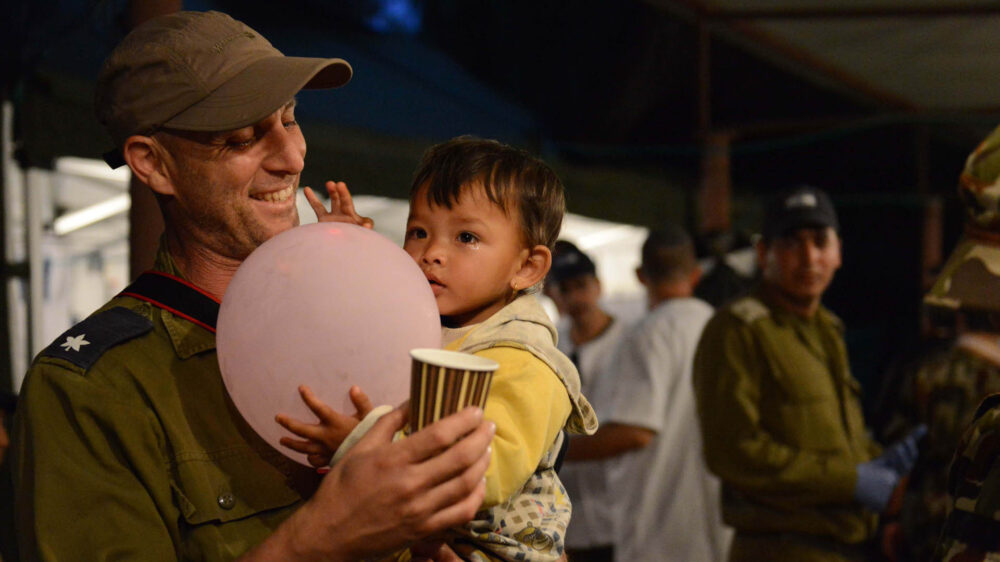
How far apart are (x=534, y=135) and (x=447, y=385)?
4448mm

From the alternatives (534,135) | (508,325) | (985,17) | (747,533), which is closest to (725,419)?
(747,533)

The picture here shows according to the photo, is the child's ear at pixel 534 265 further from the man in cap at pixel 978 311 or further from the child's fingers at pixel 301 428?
the man in cap at pixel 978 311

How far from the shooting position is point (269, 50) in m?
1.48

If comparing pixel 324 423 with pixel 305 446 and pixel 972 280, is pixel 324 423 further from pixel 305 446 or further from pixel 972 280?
pixel 972 280

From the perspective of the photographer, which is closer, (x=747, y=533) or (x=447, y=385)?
(x=447, y=385)

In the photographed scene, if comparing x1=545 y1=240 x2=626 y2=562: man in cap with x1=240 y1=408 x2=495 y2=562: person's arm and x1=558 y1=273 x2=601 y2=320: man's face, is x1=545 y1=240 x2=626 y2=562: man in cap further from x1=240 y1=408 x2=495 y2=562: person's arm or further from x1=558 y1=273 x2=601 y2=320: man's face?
x1=240 y1=408 x2=495 y2=562: person's arm

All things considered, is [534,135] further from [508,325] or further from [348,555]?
[348,555]

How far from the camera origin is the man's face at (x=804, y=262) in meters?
3.12

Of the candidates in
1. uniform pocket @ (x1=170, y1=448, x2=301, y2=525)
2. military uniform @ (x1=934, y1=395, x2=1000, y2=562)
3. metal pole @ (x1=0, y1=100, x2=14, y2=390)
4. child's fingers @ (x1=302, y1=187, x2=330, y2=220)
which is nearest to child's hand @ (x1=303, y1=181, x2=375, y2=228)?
child's fingers @ (x1=302, y1=187, x2=330, y2=220)

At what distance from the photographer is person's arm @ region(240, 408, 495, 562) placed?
3.37 feet

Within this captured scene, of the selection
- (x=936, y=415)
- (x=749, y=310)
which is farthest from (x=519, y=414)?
(x=936, y=415)

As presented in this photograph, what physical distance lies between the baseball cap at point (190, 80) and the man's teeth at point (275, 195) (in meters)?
0.13

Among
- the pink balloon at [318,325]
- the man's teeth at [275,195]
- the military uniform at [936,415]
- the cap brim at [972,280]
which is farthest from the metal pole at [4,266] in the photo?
the military uniform at [936,415]

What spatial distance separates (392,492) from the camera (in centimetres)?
104
